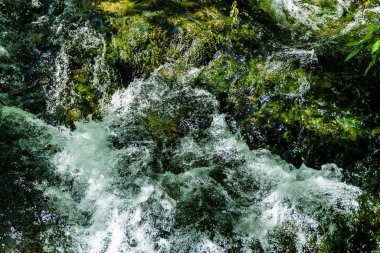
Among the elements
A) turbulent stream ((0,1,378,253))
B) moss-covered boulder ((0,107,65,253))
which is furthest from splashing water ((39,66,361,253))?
moss-covered boulder ((0,107,65,253))

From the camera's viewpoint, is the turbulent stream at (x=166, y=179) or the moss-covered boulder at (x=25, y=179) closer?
the moss-covered boulder at (x=25, y=179)

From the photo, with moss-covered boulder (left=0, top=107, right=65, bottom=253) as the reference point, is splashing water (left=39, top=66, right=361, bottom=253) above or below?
above

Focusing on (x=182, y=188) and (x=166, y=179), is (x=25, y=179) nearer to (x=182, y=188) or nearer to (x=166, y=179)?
(x=166, y=179)

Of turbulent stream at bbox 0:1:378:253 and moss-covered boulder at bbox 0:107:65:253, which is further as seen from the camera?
turbulent stream at bbox 0:1:378:253

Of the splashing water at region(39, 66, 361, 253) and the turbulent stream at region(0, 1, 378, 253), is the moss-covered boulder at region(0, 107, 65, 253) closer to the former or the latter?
the turbulent stream at region(0, 1, 378, 253)

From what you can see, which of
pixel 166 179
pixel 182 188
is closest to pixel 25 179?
pixel 166 179

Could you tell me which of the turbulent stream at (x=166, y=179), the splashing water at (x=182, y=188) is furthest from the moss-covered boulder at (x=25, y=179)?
the splashing water at (x=182, y=188)

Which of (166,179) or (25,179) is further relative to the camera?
(166,179)

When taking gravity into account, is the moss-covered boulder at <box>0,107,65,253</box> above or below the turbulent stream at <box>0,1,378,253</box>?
below

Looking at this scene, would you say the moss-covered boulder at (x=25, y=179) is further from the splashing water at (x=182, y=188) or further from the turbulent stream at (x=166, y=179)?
the splashing water at (x=182, y=188)
